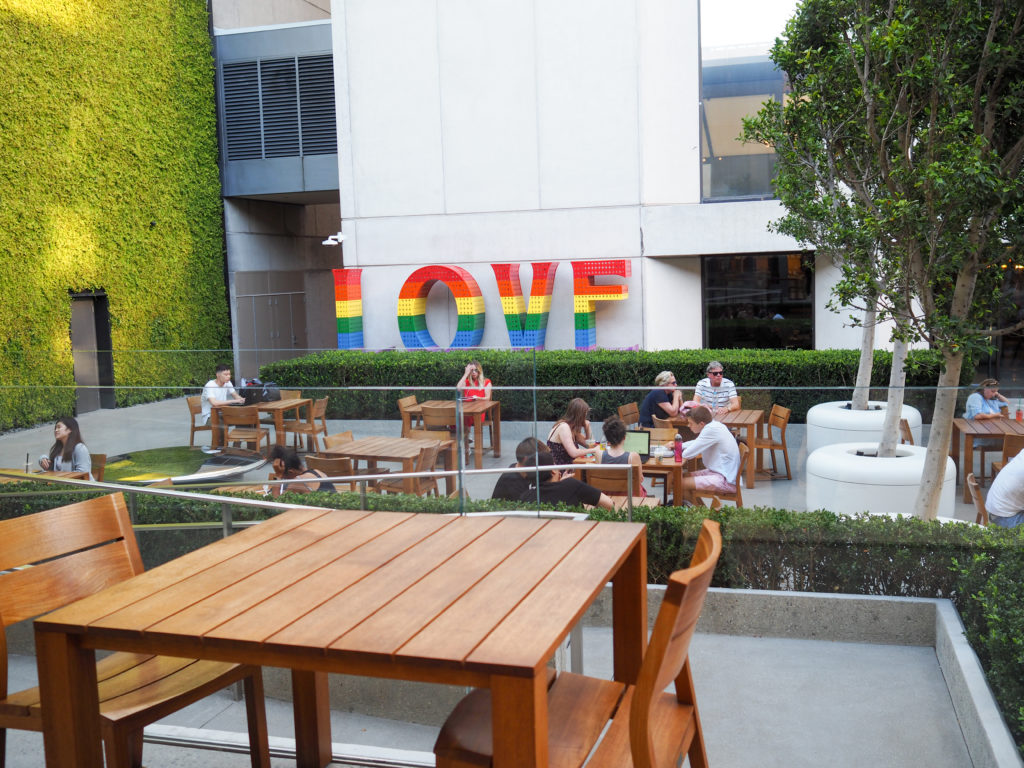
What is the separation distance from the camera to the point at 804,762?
147 inches

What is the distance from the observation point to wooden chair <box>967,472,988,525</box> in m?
5.61

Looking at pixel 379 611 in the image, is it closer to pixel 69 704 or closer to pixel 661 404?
pixel 69 704

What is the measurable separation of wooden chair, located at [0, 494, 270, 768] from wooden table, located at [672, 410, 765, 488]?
3752mm

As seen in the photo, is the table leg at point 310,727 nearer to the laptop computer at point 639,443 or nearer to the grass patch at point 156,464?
the laptop computer at point 639,443

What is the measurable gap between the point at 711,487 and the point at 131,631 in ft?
14.7

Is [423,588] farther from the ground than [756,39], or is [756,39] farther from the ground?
[756,39]

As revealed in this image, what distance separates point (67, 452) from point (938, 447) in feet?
19.8

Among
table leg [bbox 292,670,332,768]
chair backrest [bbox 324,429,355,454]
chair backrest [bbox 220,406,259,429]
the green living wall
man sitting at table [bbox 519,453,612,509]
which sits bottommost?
table leg [bbox 292,670,332,768]

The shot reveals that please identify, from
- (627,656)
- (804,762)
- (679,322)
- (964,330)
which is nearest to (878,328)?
(679,322)

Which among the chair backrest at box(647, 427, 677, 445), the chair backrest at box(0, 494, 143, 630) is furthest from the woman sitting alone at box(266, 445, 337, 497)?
the chair backrest at box(0, 494, 143, 630)

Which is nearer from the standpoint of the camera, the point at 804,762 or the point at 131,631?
the point at 131,631

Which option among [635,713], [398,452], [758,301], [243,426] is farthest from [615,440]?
[758,301]

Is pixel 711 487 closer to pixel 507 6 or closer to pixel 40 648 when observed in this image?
pixel 40 648

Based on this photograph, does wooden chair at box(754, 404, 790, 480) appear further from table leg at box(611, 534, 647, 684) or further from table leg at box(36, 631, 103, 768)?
table leg at box(36, 631, 103, 768)
